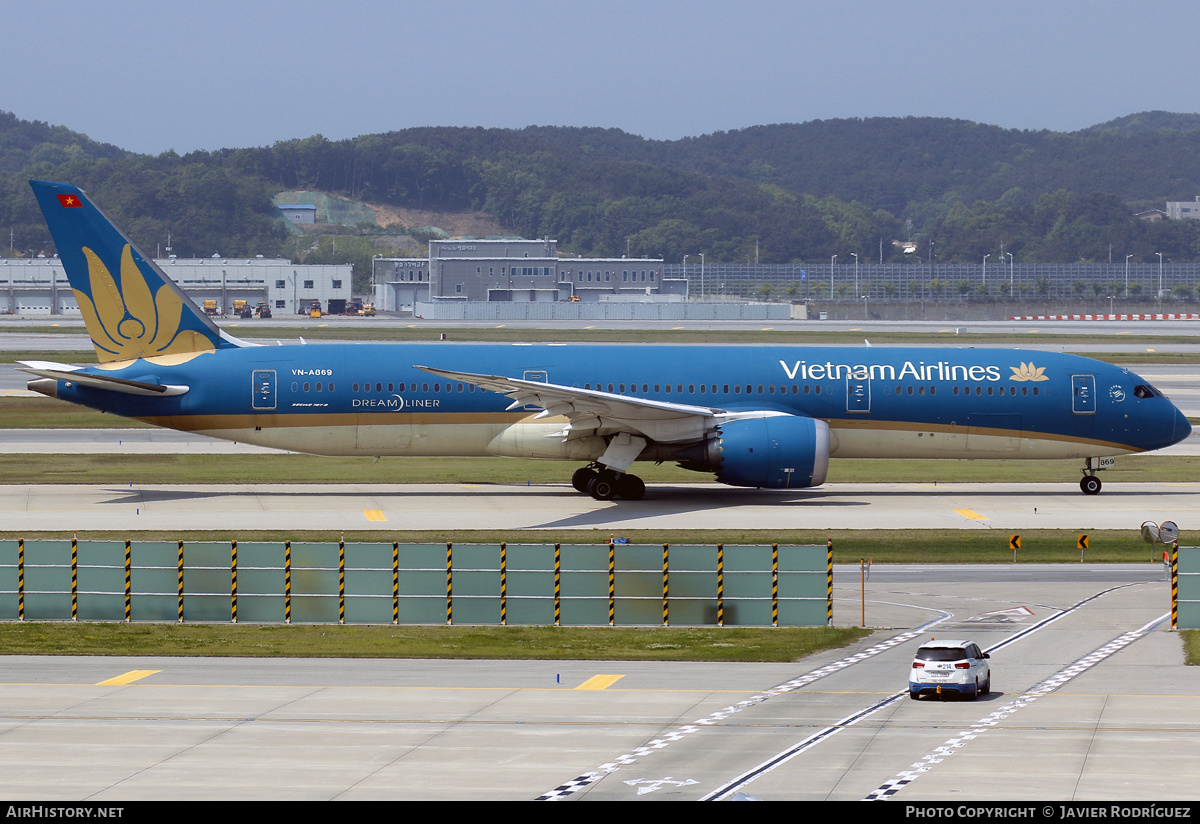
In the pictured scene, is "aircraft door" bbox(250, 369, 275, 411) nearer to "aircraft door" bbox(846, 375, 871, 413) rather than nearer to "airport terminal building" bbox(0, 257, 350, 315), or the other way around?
"aircraft door" bbox(846, 375, 871, 413)

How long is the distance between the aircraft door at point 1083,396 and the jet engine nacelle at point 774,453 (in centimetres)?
873

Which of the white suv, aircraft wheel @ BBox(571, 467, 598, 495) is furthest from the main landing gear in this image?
the white suv

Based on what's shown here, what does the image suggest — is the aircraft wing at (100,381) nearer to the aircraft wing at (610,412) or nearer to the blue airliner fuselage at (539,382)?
the blue airliner fuselage at (539,382)

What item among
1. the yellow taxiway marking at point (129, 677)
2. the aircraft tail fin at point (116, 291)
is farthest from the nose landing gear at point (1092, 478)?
the yellow taxiway marking at point (129, 677)

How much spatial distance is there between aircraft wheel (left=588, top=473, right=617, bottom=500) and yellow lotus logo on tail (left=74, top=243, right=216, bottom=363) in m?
13.0

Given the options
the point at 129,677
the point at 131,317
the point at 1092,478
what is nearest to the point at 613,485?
the point at 1092,478

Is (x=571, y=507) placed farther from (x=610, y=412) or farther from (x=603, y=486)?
(x=610, y=412)

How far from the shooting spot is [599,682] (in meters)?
22.0

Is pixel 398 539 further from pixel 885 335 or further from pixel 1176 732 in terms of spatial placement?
pixel 885 335

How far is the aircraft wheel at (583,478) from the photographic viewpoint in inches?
1662

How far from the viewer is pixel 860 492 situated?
44.1 m

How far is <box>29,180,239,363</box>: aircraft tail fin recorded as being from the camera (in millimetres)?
41656

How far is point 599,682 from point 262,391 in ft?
75.3
